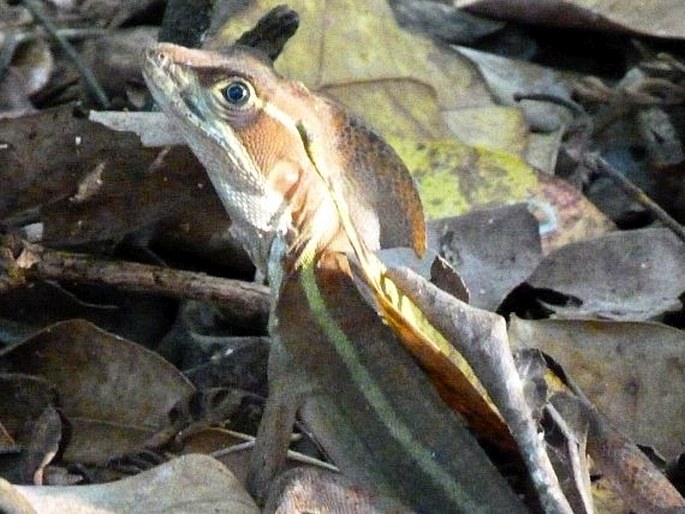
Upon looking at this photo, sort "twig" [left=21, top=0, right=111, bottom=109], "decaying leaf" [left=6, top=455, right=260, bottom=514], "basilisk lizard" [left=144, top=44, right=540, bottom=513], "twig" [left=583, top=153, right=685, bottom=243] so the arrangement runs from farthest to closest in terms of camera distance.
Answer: "twig" [left=21, top=0, right=111, bottom=109] → "twig" [left=583, top=153, right=685, bottom=243] → "basilisk lizard" [left=144, top=44, right=540, bottom=513] → "decaying leaf" [left=6, top=455, right=260, bottom=514]

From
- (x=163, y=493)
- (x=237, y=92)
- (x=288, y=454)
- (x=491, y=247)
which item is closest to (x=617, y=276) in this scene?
(x=491, y=247)

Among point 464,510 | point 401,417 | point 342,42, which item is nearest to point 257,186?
point 401,417

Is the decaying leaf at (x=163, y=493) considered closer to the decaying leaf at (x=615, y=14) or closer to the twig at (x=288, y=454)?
the twig at (x=288, y=454)

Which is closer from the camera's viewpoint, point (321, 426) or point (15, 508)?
point (15, 508)

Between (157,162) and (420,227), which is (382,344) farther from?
(157,162)

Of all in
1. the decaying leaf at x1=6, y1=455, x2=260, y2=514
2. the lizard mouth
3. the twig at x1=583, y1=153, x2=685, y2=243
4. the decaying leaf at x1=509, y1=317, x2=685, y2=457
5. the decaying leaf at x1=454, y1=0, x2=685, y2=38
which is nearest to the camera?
the decaying leaf at x1=6, y1=455, x2=260, y2=514

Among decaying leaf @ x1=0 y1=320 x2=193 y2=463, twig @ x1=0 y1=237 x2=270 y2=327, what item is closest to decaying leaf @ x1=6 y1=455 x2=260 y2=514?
decaying leaf @ x1=0 y1=320 x2=193 y2=463

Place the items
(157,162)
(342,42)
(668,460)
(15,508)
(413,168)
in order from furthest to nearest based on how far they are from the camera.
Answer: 1. (342,42)
2. (413,168)
3. (157,162)
4. (668,460)
5. (15,508)

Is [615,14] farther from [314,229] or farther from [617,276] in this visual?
[314,229]

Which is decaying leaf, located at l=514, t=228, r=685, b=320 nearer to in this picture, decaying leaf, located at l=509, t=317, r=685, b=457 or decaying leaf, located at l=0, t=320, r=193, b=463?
decaying leaf, located at l=509, t=317, r=685, b=457
